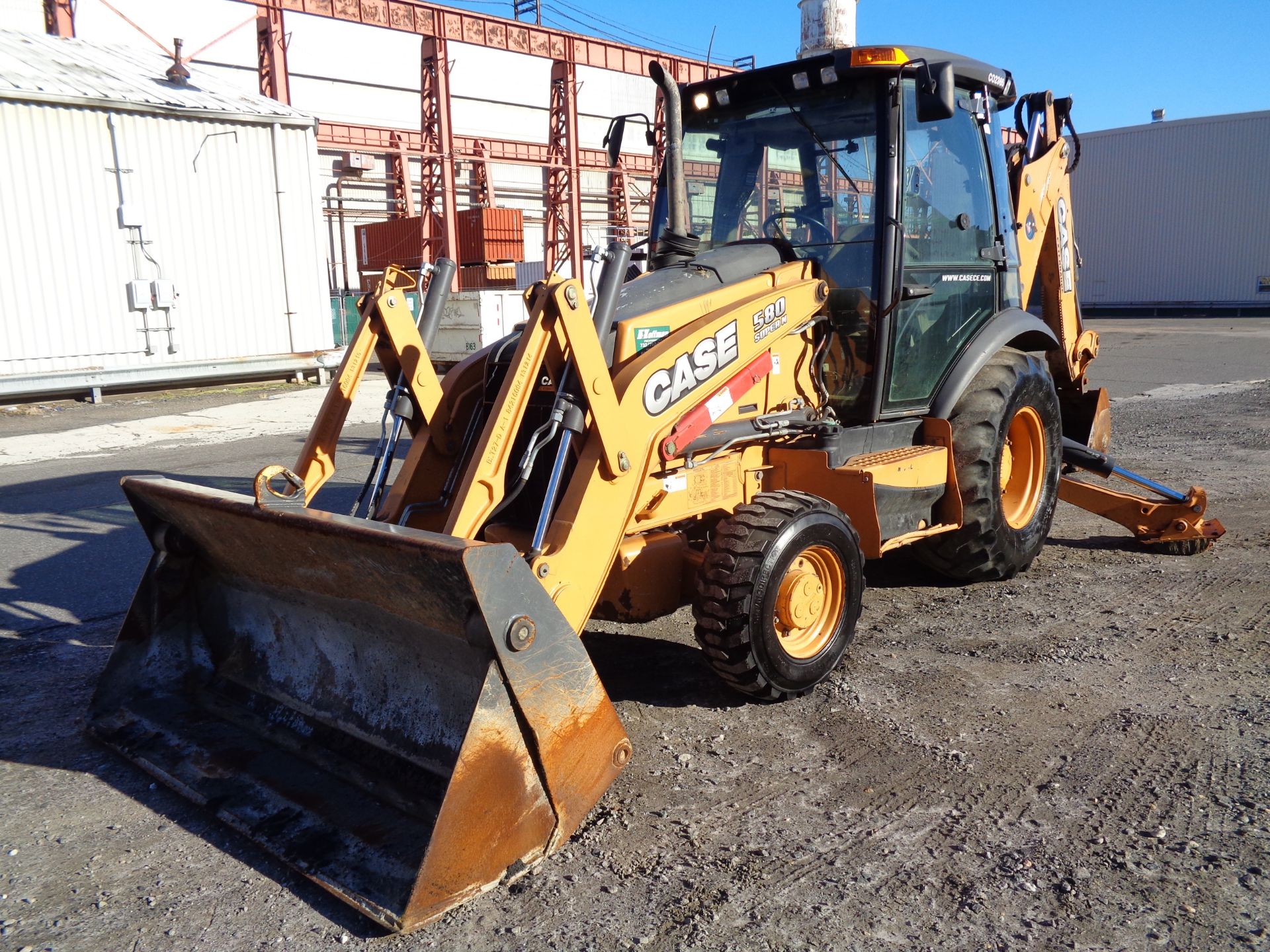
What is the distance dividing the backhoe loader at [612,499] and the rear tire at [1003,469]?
0.7 inches

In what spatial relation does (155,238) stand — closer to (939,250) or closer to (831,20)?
(831,20)

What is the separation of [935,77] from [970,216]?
1308mm

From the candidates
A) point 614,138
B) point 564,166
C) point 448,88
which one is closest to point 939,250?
point 614,138

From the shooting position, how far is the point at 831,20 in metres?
11.6

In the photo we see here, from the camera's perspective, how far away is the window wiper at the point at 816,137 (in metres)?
4.89

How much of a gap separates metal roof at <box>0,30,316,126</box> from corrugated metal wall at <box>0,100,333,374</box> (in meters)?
0.19

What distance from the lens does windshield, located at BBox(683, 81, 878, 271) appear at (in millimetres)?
4859

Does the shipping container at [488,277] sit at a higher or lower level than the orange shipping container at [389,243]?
lower

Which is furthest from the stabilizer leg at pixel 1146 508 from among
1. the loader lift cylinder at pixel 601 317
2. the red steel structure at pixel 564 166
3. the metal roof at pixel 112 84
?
the red steel structure at pixel 564 166

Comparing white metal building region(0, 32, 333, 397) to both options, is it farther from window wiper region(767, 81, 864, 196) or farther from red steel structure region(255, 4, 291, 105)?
window wiper region(767, 81, 864, 196)

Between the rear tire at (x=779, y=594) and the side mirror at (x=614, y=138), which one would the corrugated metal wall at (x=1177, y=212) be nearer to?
the side mirror at (x=614, y=138)

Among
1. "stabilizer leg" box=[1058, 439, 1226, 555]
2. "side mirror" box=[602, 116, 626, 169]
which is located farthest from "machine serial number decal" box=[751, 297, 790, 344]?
"stabilizer leg" box=[1058, 439, 1226, 555]

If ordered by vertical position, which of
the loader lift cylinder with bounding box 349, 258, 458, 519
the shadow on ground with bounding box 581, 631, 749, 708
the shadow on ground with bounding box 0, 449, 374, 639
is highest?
the loader lift cylinder with bounding box 349, 258, 458, 519

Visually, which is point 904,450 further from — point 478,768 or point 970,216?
point 478,768
